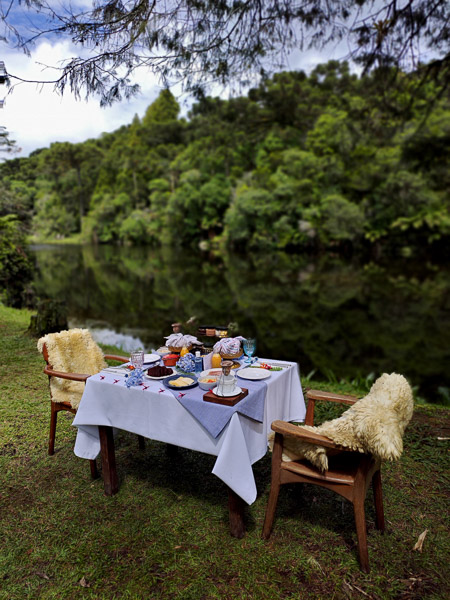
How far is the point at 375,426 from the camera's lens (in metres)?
2.07

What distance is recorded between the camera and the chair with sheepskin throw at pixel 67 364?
3.42 m

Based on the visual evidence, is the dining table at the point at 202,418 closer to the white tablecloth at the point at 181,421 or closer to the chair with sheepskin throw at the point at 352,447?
the white tablecloth at the point at 181,421

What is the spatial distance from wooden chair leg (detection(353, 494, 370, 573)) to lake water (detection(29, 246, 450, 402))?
453 cm

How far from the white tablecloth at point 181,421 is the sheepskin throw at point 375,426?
1.16 feet

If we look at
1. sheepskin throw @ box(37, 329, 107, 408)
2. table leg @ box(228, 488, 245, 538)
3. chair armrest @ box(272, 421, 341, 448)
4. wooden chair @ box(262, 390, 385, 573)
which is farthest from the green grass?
chair armrest @ box(272, 421, 341, 448)

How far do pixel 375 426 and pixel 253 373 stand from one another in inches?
40.5

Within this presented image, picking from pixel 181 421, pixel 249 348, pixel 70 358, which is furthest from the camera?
pixel 70 358

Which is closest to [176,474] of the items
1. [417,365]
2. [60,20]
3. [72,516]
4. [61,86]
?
[72,516]

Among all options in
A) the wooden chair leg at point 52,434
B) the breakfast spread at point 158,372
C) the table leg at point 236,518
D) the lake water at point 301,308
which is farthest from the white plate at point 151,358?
the lake water at point 301,308

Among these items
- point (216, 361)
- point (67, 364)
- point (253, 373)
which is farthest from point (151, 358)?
point (253, 373)

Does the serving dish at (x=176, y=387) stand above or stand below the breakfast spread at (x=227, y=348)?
below

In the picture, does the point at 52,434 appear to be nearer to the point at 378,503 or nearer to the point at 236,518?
the point at 236,518

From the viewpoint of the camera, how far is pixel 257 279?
21.5m

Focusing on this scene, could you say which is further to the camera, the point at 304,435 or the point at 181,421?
the point at 181,421
